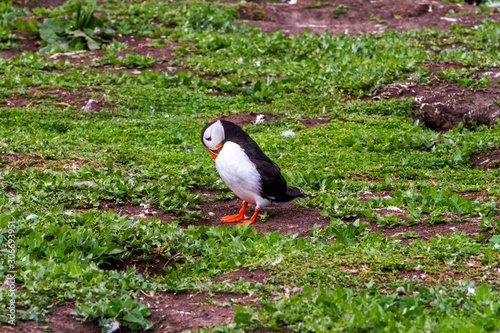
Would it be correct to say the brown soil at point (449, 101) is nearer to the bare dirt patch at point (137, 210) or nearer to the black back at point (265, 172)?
the black back at point (265, 172)

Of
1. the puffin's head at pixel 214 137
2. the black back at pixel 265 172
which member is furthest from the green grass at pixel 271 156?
the puffin's head at pixel 214 137

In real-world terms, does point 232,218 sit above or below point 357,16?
below

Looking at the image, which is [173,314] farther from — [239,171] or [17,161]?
[17,161]

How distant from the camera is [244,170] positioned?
512 centimetres

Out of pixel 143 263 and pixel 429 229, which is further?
pixel 429 229

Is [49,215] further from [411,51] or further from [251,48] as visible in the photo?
[411,51]

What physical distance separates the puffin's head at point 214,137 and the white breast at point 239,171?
0.34 ft

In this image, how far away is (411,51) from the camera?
9.98 m

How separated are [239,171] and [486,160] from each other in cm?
339

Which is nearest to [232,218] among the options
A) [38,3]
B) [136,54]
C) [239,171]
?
[239,171]

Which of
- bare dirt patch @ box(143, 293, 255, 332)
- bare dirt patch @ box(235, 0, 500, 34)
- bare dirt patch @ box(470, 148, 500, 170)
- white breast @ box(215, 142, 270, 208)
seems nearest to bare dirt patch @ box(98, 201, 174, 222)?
white breast @ box(215, 142, 270, 208)

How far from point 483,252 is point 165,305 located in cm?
240

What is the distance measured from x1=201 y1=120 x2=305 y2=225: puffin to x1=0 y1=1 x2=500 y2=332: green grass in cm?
46

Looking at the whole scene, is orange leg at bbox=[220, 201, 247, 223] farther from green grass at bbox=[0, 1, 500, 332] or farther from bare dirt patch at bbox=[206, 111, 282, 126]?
bare dirt patch at bbox=[206, 111, 282, 126]
